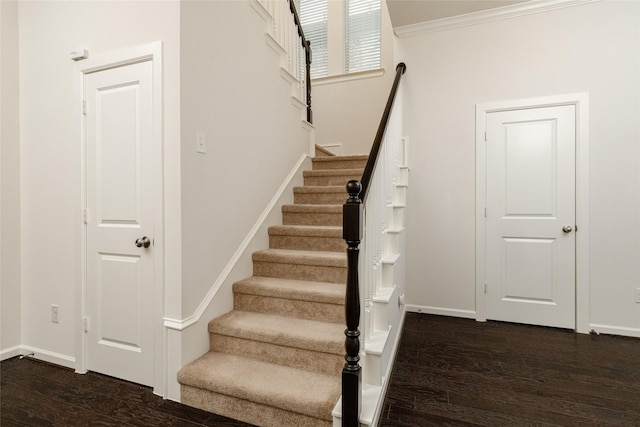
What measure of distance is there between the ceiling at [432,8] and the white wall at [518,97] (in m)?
0.17

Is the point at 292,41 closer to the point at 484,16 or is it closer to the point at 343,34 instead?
the point at 343,34

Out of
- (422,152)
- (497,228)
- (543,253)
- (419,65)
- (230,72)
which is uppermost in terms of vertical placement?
(419,65)

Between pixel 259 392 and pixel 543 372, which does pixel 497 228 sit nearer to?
pixel 543 372

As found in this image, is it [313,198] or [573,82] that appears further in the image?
[313,198]

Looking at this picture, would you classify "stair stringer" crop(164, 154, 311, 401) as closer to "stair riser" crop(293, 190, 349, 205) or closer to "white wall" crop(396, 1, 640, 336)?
"stair riser" crop(293, 190, 349, 205)

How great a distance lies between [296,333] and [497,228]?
91.6 inches

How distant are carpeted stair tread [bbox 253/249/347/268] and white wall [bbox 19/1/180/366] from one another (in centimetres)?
129

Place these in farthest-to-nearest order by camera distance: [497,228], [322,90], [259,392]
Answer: [322,90], [497,228], [259,392]

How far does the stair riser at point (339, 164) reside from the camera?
3.64 meters

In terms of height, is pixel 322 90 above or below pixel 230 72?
above

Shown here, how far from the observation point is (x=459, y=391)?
1.99 metres

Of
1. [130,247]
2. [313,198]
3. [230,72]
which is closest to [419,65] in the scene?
[313,198]

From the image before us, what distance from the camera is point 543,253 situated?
121 inches

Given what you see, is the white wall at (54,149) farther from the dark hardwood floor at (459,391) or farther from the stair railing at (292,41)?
the stair railing at (292,41)
